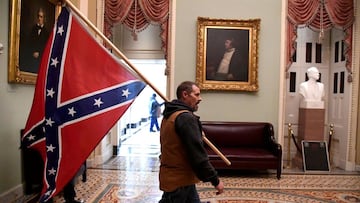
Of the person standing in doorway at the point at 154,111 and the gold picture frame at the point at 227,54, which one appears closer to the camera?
the gold picture frame at the point at 227,54

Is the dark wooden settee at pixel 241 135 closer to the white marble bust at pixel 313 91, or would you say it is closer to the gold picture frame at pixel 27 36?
the white marble bust at pixel 313 91

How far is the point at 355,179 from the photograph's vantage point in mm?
5910

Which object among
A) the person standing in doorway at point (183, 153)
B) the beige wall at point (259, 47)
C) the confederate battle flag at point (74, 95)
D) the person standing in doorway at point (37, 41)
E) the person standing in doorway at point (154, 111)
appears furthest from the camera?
the person standing in doorway at point (154, 111)

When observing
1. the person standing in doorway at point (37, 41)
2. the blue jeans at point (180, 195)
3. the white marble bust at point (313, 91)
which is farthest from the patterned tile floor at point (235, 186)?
the blue jeans at point (180, 195)

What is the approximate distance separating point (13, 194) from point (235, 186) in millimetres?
3102

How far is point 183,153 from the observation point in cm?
231

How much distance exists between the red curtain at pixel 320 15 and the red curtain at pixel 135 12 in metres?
2.41

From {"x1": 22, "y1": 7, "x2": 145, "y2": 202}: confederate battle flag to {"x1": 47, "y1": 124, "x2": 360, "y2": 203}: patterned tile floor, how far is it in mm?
1892

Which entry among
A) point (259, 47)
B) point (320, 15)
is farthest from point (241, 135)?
point (320, 15)

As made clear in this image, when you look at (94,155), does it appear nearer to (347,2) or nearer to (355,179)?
(355,179)

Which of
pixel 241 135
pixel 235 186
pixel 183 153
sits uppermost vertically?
pixel 183 153

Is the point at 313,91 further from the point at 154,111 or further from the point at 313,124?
the point at 154,111

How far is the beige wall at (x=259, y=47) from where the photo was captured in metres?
6.58

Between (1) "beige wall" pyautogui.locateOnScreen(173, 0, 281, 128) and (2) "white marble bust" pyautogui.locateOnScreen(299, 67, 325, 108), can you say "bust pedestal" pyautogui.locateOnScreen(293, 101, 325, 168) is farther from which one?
(1) "beige wall" pyautogui.locateOnScreen(173, 0, 281, 128)
